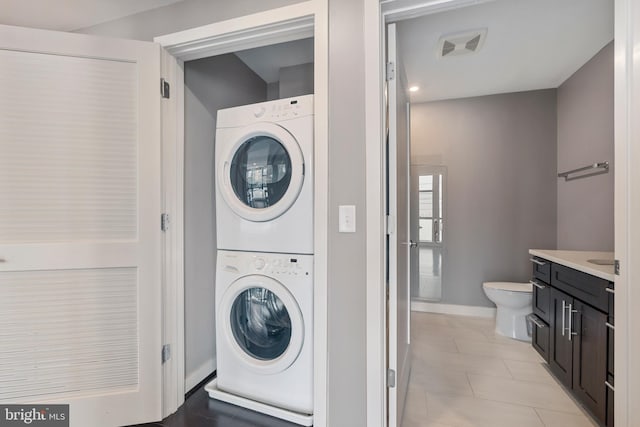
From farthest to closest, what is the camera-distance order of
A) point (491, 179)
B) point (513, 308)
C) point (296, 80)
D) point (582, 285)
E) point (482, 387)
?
point (491, 179), point (513, 308), point (296, 80), point (482, 387), point (582, 285)

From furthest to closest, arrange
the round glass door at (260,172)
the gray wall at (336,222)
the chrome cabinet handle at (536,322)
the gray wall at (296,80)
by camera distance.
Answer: the gray wall at (296,80), the chrome cabinet handle at (536,322), the round glass door at (260,172), the gray wall at (336,222)

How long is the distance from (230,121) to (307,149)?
0.57 meters

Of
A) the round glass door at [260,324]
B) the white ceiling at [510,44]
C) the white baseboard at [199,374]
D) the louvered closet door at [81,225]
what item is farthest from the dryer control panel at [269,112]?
the white baseboard at [199,374]

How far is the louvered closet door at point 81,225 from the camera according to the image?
1.49 meters

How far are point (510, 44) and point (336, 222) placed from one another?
211 centimetres

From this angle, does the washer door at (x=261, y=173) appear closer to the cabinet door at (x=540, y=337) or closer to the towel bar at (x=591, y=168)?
the cabinet door at (x=540, y=337)

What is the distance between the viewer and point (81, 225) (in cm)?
155

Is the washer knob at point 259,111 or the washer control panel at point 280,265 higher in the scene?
the washer knob at point 259,111

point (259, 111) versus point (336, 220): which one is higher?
point (259, 111)

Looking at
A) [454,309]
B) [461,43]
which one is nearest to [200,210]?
[461,43]

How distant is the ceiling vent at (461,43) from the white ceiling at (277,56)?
102cm

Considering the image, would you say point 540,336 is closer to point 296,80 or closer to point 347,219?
point 347,219

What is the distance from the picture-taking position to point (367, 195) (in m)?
1.30

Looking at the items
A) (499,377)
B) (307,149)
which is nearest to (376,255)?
(307,149)
